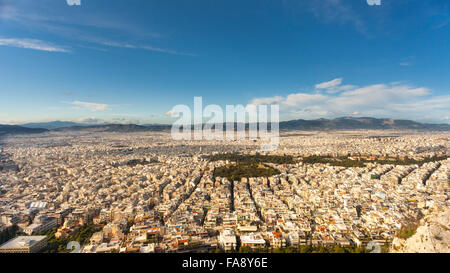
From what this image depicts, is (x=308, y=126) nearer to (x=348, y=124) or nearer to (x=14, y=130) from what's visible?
(x=348, y=124)

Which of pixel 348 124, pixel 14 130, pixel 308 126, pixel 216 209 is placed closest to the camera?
pixel 216 209

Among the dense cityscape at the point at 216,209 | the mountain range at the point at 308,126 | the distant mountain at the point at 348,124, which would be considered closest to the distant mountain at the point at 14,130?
the mountain range at the point at 308,126

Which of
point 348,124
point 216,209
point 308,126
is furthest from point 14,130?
point 348,124

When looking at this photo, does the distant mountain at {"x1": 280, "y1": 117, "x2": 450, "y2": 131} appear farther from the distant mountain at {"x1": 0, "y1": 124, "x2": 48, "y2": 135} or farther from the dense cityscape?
the distant mountain at {"x1": 0, "y1": 124, "x2": 48, "y2": 135}

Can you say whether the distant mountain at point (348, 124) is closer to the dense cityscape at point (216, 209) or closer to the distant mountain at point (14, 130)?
the dense cityscape at point (216, 209)

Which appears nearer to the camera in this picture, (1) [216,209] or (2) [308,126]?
(1) [216,209]

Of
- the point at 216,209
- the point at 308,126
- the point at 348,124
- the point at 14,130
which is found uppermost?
the point at 348,124

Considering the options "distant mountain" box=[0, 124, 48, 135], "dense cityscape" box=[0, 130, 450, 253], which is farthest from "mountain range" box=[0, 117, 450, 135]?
"dense cityscape" box=[0, 130, 450, 253]

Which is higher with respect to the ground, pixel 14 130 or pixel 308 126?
pixel 308 126

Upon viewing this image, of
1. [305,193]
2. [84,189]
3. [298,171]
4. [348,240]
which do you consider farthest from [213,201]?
[298,171]
